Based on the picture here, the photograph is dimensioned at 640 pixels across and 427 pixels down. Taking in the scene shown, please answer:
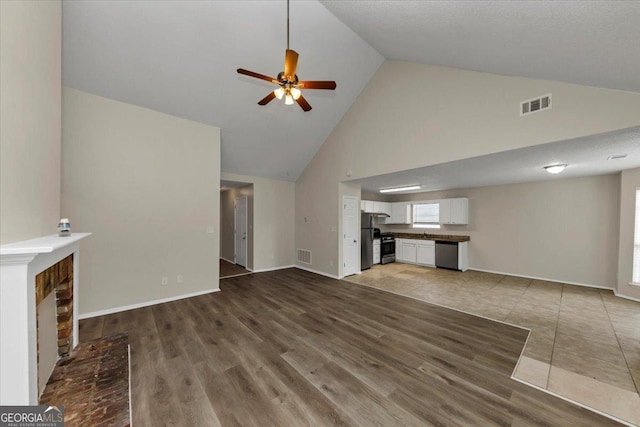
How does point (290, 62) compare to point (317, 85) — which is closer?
point (290, 62)

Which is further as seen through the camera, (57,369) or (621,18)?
(57,369)

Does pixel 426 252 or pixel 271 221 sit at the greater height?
pixel 271 221

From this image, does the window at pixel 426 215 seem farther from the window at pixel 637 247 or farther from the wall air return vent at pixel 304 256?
Result: the wall air return vent at pixel 304 256

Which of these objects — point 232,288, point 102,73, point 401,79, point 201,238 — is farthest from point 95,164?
point 401,79

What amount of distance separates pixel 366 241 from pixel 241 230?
3877mm

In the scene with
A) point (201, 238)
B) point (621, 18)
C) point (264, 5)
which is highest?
point (264, 5)

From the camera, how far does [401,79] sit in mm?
4379

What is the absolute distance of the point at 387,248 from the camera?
7.68m

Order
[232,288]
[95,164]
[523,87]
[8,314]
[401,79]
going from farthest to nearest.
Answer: [232,288]
[401,79]
[95,164]
[523,87]
[8,314]

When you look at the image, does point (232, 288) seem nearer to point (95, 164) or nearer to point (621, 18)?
point (95, 164)

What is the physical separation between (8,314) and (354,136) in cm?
548

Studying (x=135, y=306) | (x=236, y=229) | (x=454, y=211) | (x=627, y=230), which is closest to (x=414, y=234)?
(x=454, y=211)

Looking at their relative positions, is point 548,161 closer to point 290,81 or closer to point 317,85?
point 317,85

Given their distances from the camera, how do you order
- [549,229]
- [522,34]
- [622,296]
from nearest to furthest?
[522,34] → [622,296] → [549,229]
